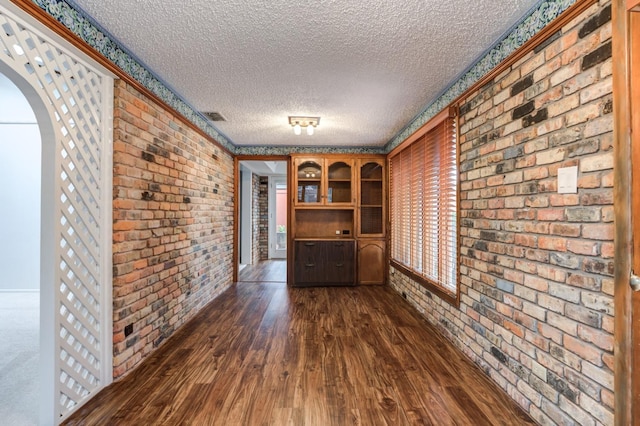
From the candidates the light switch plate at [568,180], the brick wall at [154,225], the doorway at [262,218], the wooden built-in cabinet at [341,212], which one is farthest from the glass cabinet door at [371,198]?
the light switch plate at [568,180]

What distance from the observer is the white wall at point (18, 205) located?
3.80 m

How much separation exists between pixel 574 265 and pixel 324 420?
1.50 meters

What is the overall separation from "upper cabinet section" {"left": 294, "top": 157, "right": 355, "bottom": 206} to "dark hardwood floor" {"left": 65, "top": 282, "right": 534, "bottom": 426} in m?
2.01

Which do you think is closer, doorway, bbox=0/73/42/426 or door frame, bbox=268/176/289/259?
doorway, bbox=0/73/42/426

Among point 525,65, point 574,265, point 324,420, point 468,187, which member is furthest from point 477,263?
point 324,420

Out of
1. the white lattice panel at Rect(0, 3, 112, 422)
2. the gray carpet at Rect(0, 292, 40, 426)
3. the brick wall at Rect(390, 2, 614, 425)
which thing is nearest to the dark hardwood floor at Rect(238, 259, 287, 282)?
the gray carpet at Rect(0, 292, 40, 426)

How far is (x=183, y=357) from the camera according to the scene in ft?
7.23

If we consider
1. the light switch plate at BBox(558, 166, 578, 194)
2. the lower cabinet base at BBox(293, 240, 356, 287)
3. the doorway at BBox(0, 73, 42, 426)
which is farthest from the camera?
the lower cabinet base at BBox(293, 240, 356, 287)

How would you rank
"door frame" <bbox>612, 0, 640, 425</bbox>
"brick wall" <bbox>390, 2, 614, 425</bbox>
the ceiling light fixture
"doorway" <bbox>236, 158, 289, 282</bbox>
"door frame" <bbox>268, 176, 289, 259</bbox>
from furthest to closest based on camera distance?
"door frame" <bbox>268, 176, 289, 259</bbox>
"doorway" <bbox>236, 158, 289, 282</bbox>
the ceiling light fixture
"brick wall" <bbox>390, 2, 614, 425</bbox>
"door frame" <bbox>612, 0, 640, 425</bbox>

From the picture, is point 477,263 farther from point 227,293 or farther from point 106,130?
point 227,293

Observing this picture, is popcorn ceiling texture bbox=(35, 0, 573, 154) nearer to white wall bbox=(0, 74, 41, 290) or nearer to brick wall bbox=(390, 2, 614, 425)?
brick wall bbox=(390, 2, 614, 425)

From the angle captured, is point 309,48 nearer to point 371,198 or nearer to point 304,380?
point 304,380

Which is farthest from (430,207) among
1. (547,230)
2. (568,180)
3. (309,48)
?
(309,48)

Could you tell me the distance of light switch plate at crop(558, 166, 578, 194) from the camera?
129 centimetres
